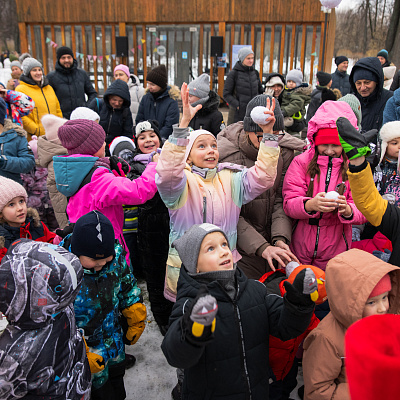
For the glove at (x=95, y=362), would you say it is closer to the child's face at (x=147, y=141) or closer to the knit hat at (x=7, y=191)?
the knit hat at (x=7, y=191)

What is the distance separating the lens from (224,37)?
12305 millimetres

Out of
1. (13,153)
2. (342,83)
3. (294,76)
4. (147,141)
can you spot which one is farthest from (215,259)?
(342,83)

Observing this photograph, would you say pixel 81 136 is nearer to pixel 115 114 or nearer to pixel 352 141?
pixel 352 141

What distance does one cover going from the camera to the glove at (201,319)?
50.5 inches

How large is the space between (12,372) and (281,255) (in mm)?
1570

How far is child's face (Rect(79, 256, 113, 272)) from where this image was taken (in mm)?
2094

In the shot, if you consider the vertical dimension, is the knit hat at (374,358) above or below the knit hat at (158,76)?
below

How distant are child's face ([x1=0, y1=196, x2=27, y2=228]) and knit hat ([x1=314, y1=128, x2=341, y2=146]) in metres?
2.28

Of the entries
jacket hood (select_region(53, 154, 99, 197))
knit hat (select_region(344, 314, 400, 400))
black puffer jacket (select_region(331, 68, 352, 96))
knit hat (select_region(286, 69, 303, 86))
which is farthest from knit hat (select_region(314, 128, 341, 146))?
black puffer jacket (select_region(331, 68, 352, 96))

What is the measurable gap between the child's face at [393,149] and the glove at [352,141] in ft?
4.03

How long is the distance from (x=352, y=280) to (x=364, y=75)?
10.2 feet

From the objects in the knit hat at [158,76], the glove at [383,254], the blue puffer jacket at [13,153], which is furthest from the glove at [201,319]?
the knit hat at [158,76]

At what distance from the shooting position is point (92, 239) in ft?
6.69

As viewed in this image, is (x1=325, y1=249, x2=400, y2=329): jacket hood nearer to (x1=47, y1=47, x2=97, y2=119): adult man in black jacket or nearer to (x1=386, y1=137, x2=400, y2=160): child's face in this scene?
(x1=386, y1=137, x2=400, y2=160): child's face
